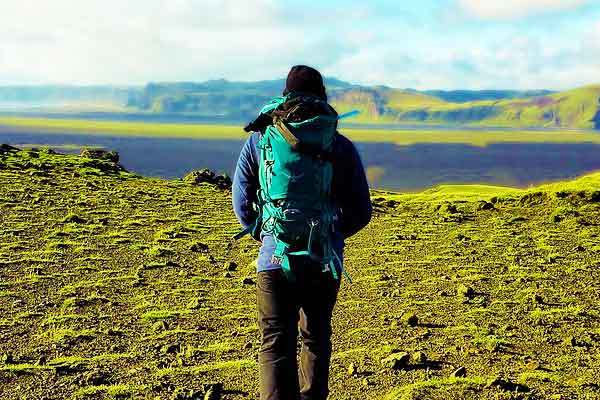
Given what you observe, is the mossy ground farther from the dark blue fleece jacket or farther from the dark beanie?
the dark beanie

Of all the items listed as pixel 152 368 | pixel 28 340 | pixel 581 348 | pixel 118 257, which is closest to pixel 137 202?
pixel 118 257

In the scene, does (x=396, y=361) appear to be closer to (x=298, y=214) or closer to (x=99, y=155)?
(x=298, y=214)

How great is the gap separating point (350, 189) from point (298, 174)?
58cm

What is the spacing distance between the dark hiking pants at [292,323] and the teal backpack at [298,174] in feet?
0.34

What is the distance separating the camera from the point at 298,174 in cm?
443

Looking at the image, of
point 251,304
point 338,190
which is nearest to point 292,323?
point 338,190

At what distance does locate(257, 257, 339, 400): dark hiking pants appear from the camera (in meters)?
4.54

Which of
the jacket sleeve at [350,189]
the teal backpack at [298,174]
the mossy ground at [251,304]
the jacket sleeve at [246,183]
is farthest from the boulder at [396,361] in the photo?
the jacket sleeve at [246,183]

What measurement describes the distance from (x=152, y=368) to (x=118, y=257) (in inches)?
227

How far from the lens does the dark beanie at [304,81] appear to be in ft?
14.9

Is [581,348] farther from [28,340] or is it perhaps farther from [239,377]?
[28,340]

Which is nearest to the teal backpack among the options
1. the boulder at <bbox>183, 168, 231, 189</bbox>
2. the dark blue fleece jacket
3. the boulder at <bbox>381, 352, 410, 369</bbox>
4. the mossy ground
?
the dark blue fleece jacket

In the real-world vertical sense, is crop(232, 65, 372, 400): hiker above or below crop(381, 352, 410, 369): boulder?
above

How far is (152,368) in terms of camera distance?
22.6 feet
